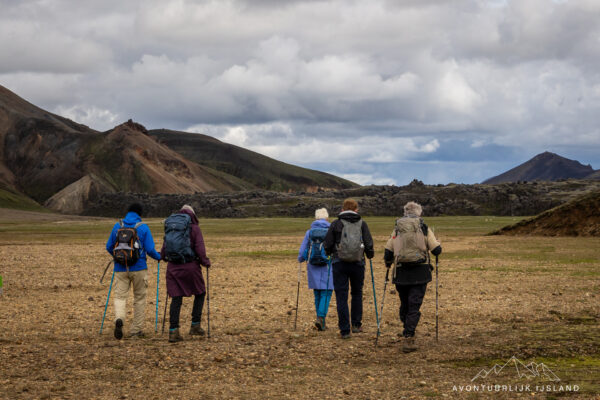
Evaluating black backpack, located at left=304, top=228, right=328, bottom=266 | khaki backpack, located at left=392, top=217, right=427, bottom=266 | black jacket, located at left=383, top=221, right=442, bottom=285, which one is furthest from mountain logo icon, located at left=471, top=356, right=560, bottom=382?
black backpack, located at left=304, top=228, right=328, bottom=266

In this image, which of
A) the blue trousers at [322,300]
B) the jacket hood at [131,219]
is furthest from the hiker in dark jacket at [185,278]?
the blue trousers at [322,300]

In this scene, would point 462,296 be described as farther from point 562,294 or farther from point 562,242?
point 562,242

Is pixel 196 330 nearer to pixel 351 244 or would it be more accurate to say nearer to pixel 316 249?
pixel 316 249

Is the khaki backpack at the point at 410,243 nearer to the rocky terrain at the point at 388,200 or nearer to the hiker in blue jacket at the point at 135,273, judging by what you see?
the hiker in blue jacket at the point at 135,273

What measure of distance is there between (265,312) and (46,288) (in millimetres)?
10109

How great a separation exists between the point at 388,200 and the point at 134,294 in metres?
127

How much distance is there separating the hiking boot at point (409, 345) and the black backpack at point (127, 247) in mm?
5386

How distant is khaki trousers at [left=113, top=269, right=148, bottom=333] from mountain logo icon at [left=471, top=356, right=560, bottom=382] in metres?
6.77

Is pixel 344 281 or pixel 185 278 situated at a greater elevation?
pixel 185 278

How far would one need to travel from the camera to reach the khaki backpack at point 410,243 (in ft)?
38.5

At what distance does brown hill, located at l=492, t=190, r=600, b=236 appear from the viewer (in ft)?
181

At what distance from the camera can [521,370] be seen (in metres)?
10.1

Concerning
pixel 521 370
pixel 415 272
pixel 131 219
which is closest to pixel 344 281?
pixel 415 272

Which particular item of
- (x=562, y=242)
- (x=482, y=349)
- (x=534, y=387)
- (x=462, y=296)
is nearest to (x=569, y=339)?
(x=482, y=349)
